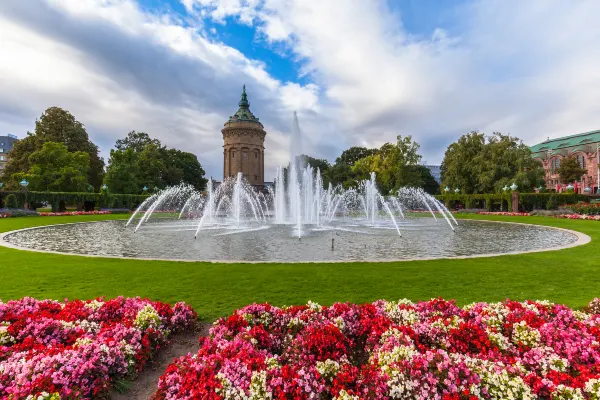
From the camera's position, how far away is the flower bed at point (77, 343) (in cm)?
291

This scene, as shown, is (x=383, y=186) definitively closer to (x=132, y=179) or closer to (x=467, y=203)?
(x=467, y=203)

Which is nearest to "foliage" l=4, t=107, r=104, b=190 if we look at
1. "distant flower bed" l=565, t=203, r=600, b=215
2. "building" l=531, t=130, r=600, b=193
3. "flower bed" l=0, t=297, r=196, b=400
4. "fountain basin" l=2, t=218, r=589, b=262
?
"fountain basin" l=2, t=218, r=589, b=262

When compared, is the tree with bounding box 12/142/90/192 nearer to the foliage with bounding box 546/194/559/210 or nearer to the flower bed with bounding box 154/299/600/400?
the flower bed with bounding box 154/299/600/400

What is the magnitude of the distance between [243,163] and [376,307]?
5367 centimetres

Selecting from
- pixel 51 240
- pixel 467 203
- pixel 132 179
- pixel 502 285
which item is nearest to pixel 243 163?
pixel 132 179

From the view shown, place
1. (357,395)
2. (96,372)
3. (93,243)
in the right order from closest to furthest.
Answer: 1. (357,395)
2. (96,372)
3. (93,243)

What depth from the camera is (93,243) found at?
537 inches

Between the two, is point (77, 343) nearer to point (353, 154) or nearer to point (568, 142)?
point (353, 154)

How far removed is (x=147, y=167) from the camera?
2188 inches

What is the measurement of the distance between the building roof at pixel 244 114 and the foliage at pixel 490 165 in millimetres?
35040

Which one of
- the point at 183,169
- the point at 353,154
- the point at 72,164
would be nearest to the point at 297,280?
the point at 72,164

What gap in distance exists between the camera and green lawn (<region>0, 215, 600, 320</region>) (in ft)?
20.8

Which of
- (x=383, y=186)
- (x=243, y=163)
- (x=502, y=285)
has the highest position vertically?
(x=243, y=163)

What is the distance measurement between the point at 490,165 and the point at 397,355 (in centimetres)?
5122
